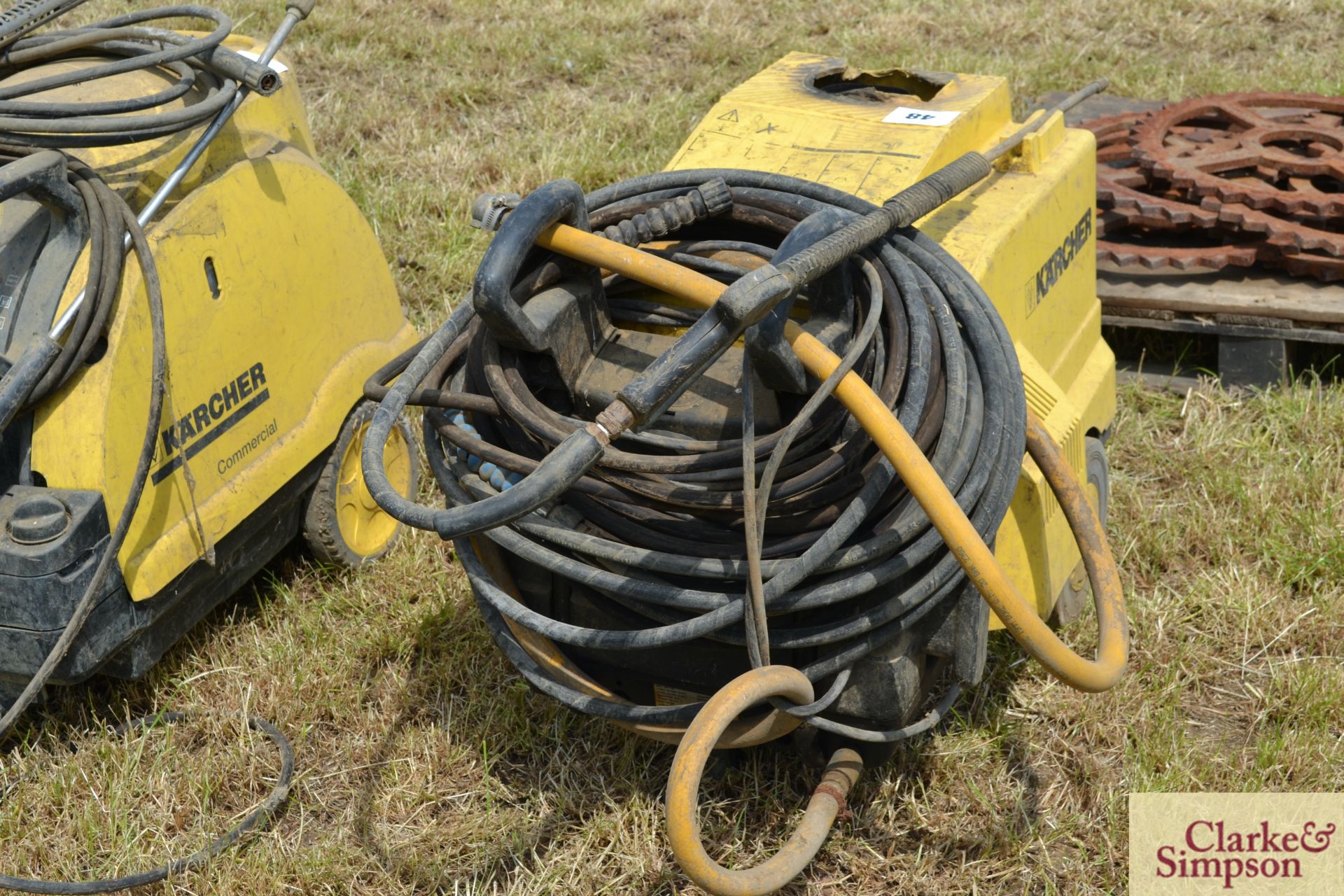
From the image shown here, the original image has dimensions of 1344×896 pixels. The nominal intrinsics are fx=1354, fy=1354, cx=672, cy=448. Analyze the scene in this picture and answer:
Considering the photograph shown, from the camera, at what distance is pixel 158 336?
2.39 meters

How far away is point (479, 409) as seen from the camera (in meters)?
2.08

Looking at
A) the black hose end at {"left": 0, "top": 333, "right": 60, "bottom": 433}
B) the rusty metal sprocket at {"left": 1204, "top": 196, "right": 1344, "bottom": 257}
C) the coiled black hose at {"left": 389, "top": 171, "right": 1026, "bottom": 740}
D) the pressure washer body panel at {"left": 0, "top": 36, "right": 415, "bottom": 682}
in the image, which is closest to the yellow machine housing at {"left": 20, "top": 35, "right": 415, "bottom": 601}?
the pressure washer body panel at {"left": 0, "top": 36, "right": 415, "bottom": 682}

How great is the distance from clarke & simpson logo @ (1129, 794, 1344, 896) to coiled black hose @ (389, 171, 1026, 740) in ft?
1.98

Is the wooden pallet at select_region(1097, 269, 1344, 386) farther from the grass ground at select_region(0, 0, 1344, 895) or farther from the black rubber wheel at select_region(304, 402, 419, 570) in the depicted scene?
the black rubber wheel at select_region(304, 402, 419, 570)

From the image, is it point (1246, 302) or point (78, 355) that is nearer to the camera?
point (78, 355)

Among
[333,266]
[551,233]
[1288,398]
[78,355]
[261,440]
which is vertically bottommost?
[1288,398]

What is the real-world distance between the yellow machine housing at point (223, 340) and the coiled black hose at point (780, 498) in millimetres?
633

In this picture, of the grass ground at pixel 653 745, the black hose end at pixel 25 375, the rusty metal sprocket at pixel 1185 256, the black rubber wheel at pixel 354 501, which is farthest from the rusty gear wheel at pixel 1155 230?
the black hose end at pixel 25 375

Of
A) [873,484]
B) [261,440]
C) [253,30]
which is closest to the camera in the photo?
[873,484]

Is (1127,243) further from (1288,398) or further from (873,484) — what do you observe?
(873,484)

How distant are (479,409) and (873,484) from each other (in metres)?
0.62

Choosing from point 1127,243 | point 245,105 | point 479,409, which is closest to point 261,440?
point 245,105

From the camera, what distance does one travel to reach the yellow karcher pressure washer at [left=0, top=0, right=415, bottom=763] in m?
2.34

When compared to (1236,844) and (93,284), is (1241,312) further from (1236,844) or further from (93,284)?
(93,284)
